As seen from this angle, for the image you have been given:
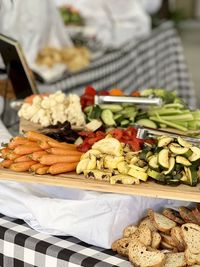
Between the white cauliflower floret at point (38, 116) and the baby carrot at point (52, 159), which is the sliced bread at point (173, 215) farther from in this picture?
the white cauliflower floret at point (38, 116)

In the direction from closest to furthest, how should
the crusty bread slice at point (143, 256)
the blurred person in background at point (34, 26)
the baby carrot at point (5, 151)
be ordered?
the crusty bread slice at point (143, 256) < the baby carrot at point (5, 151) < the blurred person in background at point (34, 26)

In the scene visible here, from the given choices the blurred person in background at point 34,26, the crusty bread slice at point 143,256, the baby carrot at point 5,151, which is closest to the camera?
the crusty bread slice at point 143,256

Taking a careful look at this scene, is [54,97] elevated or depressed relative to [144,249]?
elevated

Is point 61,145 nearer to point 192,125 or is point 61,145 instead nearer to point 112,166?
point 112,166

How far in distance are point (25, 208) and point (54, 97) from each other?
58 centimetres

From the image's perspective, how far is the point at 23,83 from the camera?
8.61ft

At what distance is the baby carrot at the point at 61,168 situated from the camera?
Result: 1770 mm

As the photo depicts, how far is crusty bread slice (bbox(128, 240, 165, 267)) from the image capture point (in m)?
1.65

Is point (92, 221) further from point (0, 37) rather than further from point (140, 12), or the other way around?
point (140, 12)

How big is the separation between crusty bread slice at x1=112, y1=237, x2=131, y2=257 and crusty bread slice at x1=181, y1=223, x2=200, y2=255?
166 mm

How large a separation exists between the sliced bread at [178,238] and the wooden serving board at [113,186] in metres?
0.14

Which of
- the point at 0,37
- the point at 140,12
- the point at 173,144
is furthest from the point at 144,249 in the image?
the point at 140,12

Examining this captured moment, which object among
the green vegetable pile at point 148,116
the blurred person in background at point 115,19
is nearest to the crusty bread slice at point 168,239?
the green vegetable pile at point 148,116

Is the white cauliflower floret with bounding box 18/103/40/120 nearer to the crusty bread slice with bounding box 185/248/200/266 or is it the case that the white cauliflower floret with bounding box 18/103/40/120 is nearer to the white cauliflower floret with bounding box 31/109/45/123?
the white cauliflower floret with bounding box 31/109/45/123
